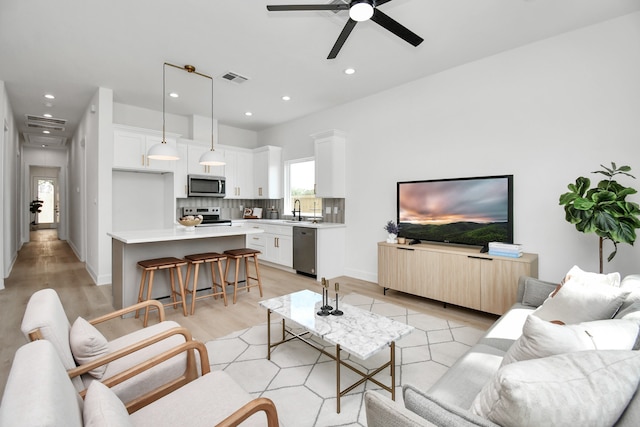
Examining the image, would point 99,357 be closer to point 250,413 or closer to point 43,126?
point 250,413

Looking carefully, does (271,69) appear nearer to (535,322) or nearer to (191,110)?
(191,110)

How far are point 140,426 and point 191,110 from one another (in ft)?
18.3

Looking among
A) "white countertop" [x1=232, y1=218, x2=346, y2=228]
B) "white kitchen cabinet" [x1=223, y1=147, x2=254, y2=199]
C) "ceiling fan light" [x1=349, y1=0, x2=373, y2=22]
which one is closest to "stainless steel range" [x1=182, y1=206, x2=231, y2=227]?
"white countertop" [x1=232, y1=218, x2=346, y2=228]

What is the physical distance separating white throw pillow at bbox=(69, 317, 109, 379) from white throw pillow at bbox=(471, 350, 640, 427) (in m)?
1.71

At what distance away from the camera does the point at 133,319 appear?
3334mm

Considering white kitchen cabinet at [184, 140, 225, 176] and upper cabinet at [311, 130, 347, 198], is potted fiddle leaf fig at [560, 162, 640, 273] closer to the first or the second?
upper cabinet at [311, 130, 347, 198]

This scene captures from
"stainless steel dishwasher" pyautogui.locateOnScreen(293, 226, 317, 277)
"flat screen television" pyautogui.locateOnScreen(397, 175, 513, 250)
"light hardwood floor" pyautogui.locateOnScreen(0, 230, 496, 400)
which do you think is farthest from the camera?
"stainless steel dishwasher" pyautogui.locateOnScreen(293, 226, 317, 277)

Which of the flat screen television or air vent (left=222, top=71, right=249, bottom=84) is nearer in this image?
the flat screen television

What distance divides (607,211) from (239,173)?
231 inches

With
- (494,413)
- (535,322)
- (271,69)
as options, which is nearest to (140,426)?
(494,413)

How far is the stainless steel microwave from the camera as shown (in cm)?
586

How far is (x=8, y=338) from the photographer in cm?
289

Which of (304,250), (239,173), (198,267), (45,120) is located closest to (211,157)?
(198,267)

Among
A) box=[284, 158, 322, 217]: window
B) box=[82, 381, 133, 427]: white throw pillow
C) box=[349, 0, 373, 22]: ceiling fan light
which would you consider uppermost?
box=[349, 0, 373, 22]: ceiling fan light
